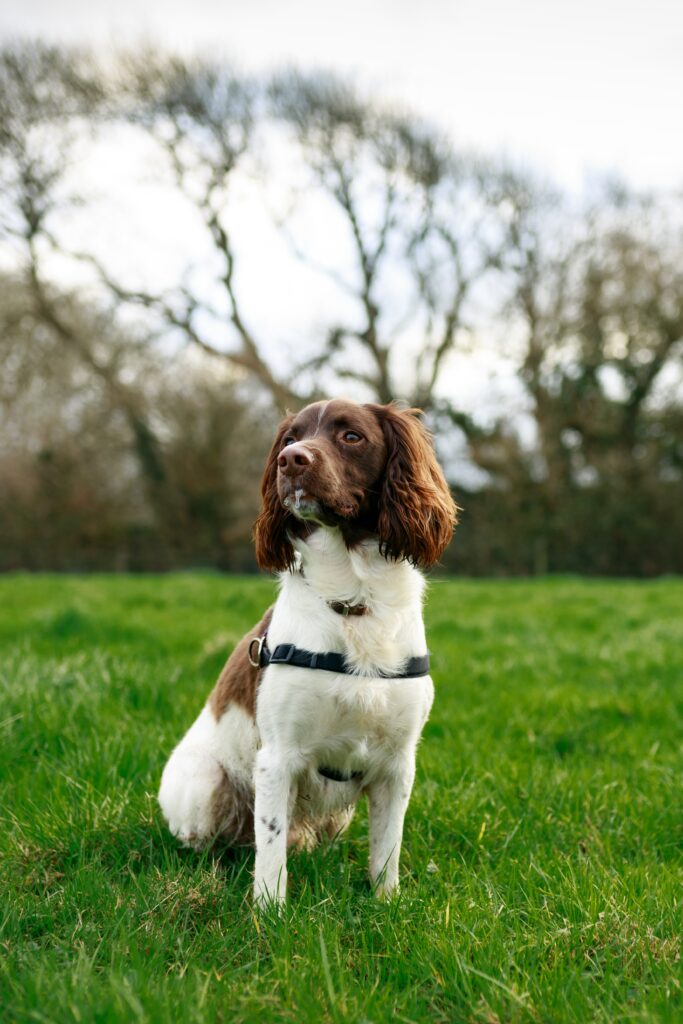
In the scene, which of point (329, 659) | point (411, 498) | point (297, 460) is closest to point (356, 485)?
point (411, 498)

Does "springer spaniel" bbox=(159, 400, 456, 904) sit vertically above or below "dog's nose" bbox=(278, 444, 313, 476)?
below

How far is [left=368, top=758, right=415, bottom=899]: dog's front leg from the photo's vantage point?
9.29ft

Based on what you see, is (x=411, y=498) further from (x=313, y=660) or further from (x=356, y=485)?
(x=313, y=660)

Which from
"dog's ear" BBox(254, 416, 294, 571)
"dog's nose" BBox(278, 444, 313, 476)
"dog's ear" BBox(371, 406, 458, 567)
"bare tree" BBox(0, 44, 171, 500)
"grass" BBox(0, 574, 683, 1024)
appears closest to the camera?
"grass" BBox(0, 574, 683, 1024)

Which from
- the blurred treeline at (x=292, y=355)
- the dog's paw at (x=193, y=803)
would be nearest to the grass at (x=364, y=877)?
the dog's paw at (x=193, y=803)

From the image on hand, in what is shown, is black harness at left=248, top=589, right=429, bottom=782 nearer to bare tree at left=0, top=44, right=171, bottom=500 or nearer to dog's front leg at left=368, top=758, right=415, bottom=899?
dog's front leg at left=368, top=758, right=415, bottom=899

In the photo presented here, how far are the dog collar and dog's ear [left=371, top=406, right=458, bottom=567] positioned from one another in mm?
341

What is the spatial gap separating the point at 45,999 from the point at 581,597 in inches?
402

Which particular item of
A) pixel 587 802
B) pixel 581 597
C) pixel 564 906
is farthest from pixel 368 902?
pixel 581 597

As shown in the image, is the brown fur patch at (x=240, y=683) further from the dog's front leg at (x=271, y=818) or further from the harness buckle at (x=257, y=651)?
the dog's front leg at (x=271, y=818)

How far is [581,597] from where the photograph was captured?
445 inches

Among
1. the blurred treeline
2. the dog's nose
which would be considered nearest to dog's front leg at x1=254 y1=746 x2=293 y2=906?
the dog's nose

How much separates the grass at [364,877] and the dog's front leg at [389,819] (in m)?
0.10

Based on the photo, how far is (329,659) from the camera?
8.68 ft
